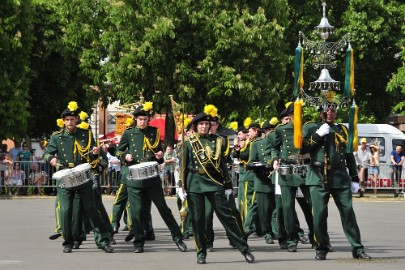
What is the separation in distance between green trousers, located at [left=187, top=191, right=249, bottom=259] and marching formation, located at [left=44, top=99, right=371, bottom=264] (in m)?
0.01

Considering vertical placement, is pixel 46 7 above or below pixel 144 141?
above

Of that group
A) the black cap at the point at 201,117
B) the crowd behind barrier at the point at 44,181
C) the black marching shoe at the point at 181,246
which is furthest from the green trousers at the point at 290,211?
the crowd behind barrier at the point at 44,181

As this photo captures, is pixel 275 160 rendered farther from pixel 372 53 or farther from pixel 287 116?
pixel 372 53

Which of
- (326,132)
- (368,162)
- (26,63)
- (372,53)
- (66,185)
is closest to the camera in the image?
(326,132)

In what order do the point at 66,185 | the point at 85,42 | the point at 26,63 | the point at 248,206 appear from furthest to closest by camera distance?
the point at 85,42
the point at 26,63
the point at 248,206
the point at 66,185

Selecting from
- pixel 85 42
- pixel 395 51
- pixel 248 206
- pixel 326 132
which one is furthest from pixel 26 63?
pixel 326 132

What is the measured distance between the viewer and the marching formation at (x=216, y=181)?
1581 cm

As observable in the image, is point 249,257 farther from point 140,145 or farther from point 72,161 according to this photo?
point 72,161

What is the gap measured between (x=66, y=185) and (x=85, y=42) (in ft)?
97.9

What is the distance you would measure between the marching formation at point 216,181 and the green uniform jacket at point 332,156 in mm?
13

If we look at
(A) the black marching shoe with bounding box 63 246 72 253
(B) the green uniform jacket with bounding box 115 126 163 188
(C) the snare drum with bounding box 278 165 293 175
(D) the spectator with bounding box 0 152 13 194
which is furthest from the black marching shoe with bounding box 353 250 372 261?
(D) the spectator with bounding box 0 152 13 194

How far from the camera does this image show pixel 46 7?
4722 centimetres

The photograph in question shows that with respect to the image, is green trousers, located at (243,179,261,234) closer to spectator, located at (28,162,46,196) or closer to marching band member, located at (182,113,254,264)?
marching band member, located at (182,113,254,264)

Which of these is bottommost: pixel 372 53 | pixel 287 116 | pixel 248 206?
pixel 248 206
